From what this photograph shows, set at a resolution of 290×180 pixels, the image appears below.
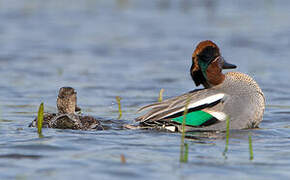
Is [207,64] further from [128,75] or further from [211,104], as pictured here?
[128,75]

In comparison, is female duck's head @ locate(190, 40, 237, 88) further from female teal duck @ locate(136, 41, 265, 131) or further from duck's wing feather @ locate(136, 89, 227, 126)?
duck's wing feather @ locate(136, 89, 227, 126)

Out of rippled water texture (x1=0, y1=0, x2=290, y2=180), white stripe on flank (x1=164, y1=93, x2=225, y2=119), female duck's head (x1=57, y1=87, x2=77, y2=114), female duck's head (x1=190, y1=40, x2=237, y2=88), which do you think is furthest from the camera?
female duck's head (x1=57, y1=87, x2=77, y2=114)

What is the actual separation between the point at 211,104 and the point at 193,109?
0.24 metres

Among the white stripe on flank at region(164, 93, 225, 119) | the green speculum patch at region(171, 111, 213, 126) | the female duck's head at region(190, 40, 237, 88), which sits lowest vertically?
the green speculum patch at region(171, 111, 213, 126)

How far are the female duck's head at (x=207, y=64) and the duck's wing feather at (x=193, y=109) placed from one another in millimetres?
295

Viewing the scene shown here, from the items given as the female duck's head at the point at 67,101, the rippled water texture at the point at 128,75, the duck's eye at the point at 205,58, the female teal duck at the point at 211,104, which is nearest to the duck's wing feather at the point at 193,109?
the female teal duck at the point at 211,104

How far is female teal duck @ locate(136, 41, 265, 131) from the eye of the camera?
7523 mm

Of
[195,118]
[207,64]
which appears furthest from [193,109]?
[207,64]

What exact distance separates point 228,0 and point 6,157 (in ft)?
47.8

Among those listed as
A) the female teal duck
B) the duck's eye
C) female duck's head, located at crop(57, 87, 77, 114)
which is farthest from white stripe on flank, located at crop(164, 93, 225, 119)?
female duck's head, located at crop(57, 87, 77, 114)

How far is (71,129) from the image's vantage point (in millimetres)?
7719

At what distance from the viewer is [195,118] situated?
24.7 ft

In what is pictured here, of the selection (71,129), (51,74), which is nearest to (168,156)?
(71,129)

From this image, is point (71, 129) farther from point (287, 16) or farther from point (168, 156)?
point (287, 16)
